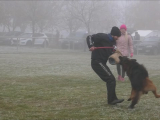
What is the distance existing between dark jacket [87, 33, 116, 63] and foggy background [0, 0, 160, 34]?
27972 mm

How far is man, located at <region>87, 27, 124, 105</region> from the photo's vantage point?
746cm

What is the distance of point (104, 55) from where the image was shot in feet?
25.1

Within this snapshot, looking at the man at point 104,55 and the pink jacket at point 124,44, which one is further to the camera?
the pink jacket at point 124,44

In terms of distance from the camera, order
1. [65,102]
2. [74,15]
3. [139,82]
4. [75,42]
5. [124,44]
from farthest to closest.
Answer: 1. [74,15]
2. [75,42]
3. [124,44]
4. [65,102]
5. [139,82]

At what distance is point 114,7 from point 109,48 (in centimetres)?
4497

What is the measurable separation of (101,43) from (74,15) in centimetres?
2931

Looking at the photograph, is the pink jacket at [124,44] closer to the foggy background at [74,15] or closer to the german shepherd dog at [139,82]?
the german shepherd dog at [139,82]

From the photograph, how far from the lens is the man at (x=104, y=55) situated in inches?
294

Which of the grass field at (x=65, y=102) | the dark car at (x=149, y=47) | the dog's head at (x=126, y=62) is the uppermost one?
the dog's head at (x=126, y=62)

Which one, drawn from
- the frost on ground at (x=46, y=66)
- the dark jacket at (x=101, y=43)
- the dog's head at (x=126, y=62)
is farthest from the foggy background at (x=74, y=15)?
the dog's head at (x=126, y=62)

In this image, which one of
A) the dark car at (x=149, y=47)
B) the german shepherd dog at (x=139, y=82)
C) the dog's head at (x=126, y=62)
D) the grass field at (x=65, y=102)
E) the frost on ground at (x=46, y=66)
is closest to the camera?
the grass field at (x=65, y=102)

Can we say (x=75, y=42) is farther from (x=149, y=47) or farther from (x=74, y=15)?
(x=149, y=47)

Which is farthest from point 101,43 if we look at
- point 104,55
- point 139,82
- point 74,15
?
point 74,15

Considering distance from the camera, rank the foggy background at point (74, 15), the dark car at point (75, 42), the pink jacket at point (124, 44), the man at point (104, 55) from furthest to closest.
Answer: the foggy background at point (74, 15) → the dark car at point (75, 42) → the pink jacket at point (124, 44) → the man at point (104, 55)
